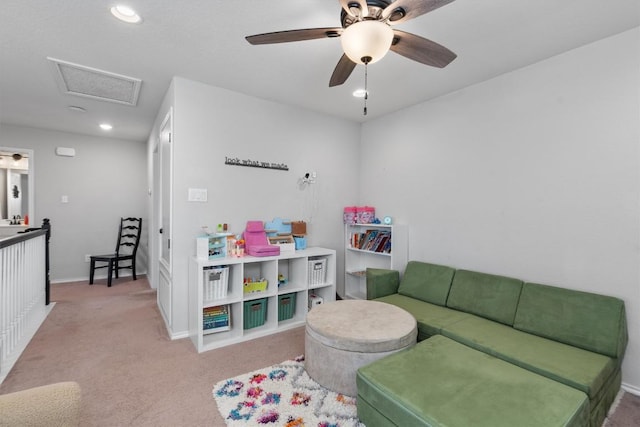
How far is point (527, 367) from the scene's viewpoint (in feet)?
5.72

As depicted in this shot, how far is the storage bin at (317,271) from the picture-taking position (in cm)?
328

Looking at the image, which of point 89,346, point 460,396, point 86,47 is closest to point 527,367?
point 460,396

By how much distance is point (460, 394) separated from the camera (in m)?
1.42

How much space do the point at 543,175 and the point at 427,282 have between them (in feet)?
4.44

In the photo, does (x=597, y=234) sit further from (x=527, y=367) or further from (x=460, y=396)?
(x=460, y=396)

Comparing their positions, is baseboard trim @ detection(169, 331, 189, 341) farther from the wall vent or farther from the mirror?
the mirror

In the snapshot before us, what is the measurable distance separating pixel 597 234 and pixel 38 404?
3223 millimetres

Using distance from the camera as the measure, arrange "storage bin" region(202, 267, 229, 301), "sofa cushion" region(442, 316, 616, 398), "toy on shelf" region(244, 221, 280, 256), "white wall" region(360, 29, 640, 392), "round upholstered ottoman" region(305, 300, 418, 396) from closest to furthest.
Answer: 1. "sofa cushion" region(442, 316, 616, 398)
2. "round upholstered ottoman" region(305, 300, 418, 396)
3. "white wall" region(360, 29, 640, 392)
4. "storage bin" region(202, 267, 229, 301)
5. "toy on shelf" region(244, 221, 280, 256)

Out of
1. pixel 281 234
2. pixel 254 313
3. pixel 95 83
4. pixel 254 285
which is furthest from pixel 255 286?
pixel 95 83

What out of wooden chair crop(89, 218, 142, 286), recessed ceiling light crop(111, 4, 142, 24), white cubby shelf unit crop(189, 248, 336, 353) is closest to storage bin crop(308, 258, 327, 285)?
white cubby shelf unit crop(189, 248, 336, 353)

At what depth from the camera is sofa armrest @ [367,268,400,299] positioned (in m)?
2.99

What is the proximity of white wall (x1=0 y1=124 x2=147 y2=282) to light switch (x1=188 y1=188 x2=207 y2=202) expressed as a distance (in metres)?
3.30

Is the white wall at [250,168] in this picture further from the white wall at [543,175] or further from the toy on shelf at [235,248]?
the white wall at [543,175]

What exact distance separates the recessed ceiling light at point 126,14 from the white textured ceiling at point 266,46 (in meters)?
0.05
